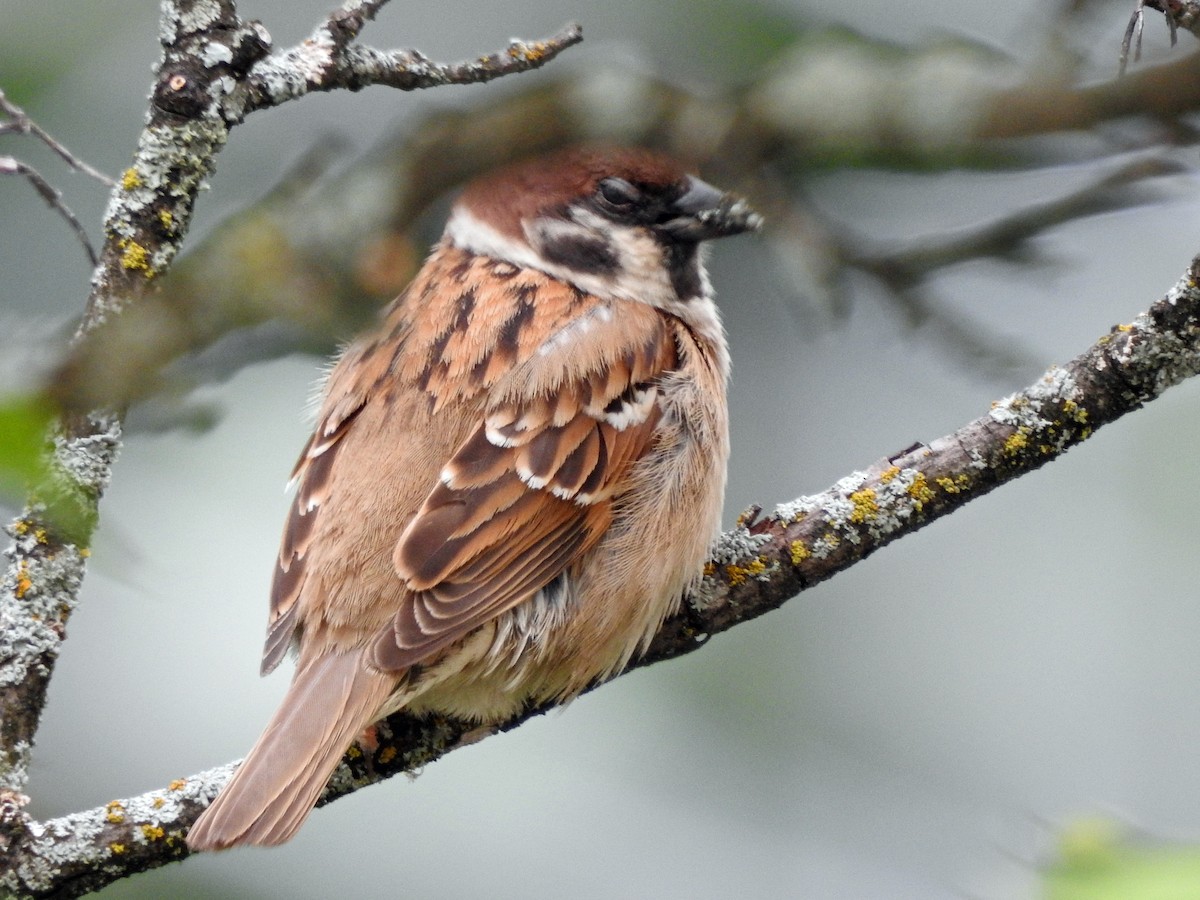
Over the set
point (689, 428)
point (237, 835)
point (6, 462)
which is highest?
point (689, 428)

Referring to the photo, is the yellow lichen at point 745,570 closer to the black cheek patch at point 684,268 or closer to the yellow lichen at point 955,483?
the yellow lichen at point 955,483

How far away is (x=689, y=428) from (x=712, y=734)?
5.25ft

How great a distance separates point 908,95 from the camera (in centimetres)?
140

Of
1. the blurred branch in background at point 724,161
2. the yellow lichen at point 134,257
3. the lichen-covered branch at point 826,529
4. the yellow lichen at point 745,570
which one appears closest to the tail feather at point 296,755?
the lichen-covered branch at point 826,529

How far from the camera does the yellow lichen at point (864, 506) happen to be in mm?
2895

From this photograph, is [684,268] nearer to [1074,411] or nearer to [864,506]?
[864,506]

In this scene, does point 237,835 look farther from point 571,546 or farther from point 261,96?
point 261,96

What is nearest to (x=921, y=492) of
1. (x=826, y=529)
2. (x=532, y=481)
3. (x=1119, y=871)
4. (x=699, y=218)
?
(x=826, y=529)

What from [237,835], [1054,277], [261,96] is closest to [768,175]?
[1054,277]

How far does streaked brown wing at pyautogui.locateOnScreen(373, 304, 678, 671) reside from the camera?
2865mm

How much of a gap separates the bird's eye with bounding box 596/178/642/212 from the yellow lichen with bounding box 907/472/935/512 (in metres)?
1.18

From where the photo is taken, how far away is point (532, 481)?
308cm

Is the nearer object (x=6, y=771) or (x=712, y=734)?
(x=6, y=771)

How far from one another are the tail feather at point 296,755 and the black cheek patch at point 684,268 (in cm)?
142
